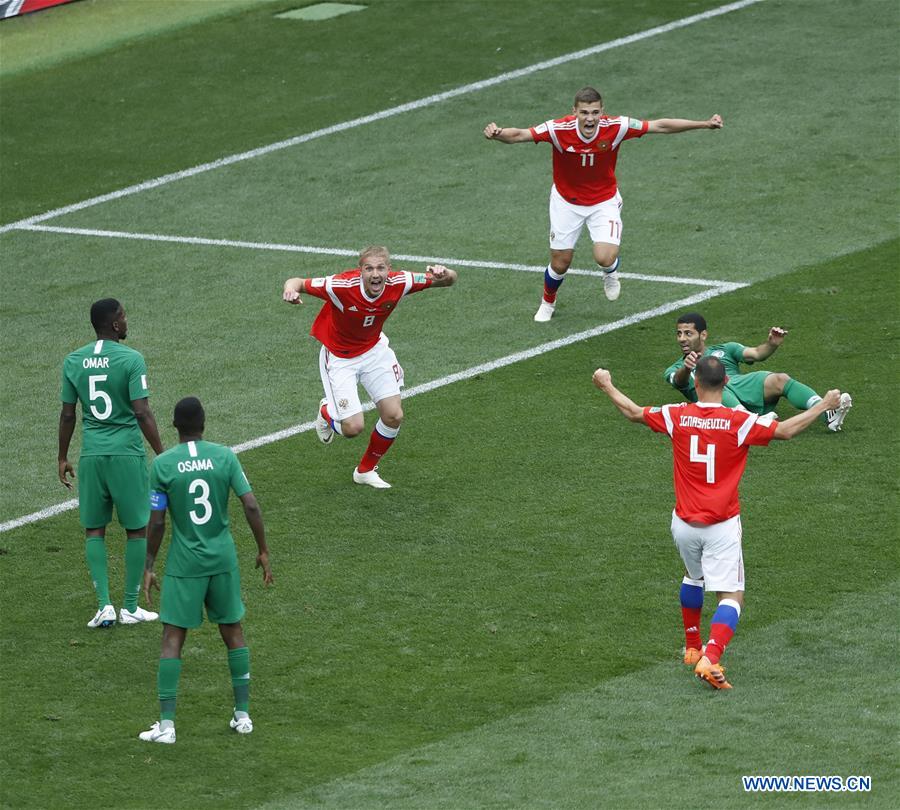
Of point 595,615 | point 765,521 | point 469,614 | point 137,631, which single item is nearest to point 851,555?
point 765,521

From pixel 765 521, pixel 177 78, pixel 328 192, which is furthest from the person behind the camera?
pixel 177 78

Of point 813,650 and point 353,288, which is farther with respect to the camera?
point 353,288

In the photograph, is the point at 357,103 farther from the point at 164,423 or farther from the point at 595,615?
the point at 595,615

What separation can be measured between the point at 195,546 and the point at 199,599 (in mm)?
316

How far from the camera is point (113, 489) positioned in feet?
39.9

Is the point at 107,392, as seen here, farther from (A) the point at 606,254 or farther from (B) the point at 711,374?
(A) the point at 606,254

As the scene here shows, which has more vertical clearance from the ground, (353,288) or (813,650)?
(353,288)

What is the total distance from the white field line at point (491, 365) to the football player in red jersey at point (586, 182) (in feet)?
1.86

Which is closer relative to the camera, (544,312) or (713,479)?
(713,479)

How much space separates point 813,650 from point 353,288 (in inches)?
187

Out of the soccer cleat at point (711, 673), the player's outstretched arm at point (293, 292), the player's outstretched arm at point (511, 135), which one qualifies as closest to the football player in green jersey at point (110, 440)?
the player's outstretched arm at point (293, 292)

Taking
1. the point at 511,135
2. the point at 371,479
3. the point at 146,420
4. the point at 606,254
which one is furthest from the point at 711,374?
the point at 606,254

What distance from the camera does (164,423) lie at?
53.9ft

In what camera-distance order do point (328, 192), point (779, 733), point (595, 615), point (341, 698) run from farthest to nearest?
point (328, 192) < point (595, 615) < point (341, 698) < point (779, 733)
